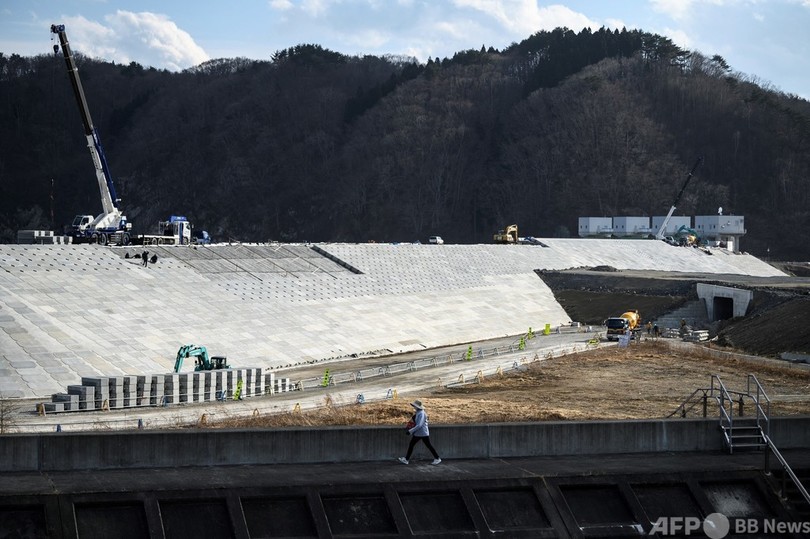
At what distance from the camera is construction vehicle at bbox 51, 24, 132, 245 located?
225 ft

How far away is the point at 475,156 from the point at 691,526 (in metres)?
151

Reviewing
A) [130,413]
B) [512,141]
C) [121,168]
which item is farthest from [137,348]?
[121,168]

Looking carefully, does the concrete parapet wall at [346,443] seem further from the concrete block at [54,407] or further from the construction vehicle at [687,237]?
the construction vehicle at [687,237]

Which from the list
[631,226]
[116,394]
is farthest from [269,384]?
[631,226]

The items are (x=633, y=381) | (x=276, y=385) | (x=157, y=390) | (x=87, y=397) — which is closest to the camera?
(x=87, y=397)

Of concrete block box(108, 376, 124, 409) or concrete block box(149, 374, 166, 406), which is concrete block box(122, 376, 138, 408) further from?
concrete block box(149, 374, 166, 406)

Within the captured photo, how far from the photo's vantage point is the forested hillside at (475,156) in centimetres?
15050

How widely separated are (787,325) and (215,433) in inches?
1730

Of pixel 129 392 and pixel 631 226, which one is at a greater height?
pixel 631 226

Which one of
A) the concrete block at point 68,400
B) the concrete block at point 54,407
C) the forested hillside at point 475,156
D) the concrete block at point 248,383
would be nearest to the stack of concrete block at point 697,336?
the concrete block at point 248,383

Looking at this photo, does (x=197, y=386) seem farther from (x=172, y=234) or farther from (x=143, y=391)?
(x=172, y=234)

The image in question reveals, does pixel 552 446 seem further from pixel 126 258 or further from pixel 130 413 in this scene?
pixel 126 258

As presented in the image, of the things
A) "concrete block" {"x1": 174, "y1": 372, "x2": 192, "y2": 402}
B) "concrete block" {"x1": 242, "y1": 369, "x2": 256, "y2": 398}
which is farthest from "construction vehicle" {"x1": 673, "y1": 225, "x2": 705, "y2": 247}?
"concrete block" {"x1": 174, "y1": 372, "x2": 192, "y2": 402}

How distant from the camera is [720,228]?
130 m
